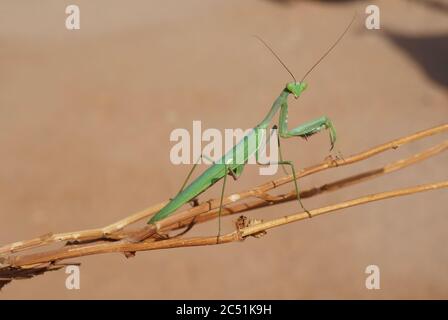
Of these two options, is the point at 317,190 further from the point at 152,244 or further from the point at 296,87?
the point at 152,244

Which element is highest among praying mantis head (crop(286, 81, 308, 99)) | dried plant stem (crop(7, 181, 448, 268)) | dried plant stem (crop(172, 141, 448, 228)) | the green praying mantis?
praying mantis head (crop(286, 81, 308, 99))

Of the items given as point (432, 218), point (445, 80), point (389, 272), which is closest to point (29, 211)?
point (389, 272)

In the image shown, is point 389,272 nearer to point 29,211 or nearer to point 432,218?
point 432,218

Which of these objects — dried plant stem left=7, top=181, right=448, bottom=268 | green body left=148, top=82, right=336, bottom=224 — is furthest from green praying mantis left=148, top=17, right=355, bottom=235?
dried plant stem left=7, top=181, right=448, bottom=268

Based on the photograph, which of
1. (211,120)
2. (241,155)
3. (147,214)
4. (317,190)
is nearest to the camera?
(147,214)

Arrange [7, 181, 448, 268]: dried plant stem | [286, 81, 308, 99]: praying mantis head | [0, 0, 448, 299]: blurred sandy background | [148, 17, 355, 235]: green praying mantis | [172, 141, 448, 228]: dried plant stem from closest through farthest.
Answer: [7, 181, 448, 268]: dried plant stem → [172, 141, 448, 228]: dried plant stem → [148, 17, 355, 235]: green praying mantis → [286, 81, 308, 99]: praying mantis head → [0, 0, 448, 299]: blurred sandy background

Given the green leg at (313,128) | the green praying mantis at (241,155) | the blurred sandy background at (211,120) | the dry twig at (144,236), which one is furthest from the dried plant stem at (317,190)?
the blurred sandy background at (211,120)

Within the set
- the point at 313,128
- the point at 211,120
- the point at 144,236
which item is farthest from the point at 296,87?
the point at 211,120

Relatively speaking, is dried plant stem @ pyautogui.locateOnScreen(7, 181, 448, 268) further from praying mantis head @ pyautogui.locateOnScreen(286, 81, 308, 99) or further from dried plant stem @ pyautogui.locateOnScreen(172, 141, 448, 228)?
praying mantis head @ pyautogui.locateOnScreen(286, 81, 308, 99)
